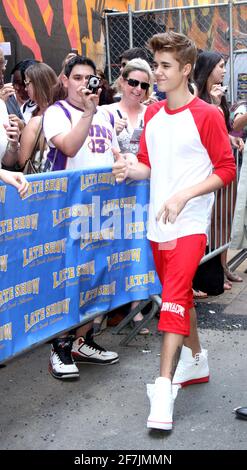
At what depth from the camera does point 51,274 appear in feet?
13.2

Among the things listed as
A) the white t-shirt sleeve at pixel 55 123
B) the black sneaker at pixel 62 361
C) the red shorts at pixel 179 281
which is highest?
the white t-shirt sleeve at pixel 55 123

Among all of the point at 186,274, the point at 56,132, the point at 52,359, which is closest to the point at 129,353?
the point at 52,359

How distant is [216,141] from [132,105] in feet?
6.21

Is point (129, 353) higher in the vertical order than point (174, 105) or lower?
lower

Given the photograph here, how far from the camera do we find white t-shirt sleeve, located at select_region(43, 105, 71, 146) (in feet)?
14.4

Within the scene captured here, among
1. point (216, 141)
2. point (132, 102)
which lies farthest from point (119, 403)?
point (132, 102)

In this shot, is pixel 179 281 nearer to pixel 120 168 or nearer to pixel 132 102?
pixel 120 168

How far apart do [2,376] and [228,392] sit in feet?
4.79

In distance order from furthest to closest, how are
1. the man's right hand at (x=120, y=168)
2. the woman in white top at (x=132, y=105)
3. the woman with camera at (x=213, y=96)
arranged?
the woman with camera at (x=213, y=96)
the woman in white top at (x=132, y=105)
the man's right hand at (x=120, y=168)

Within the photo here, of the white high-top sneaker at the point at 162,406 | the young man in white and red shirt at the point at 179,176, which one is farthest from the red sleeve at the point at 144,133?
the white high-top sneaker at the point at 162,406

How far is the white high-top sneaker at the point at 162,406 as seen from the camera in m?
3.65

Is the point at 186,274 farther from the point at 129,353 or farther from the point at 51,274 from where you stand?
the point at 129,353

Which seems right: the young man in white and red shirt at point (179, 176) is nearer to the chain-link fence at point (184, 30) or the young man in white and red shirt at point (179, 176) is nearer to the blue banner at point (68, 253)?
the blue banner at point (68, 253)

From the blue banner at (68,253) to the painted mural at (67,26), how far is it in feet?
16.4
